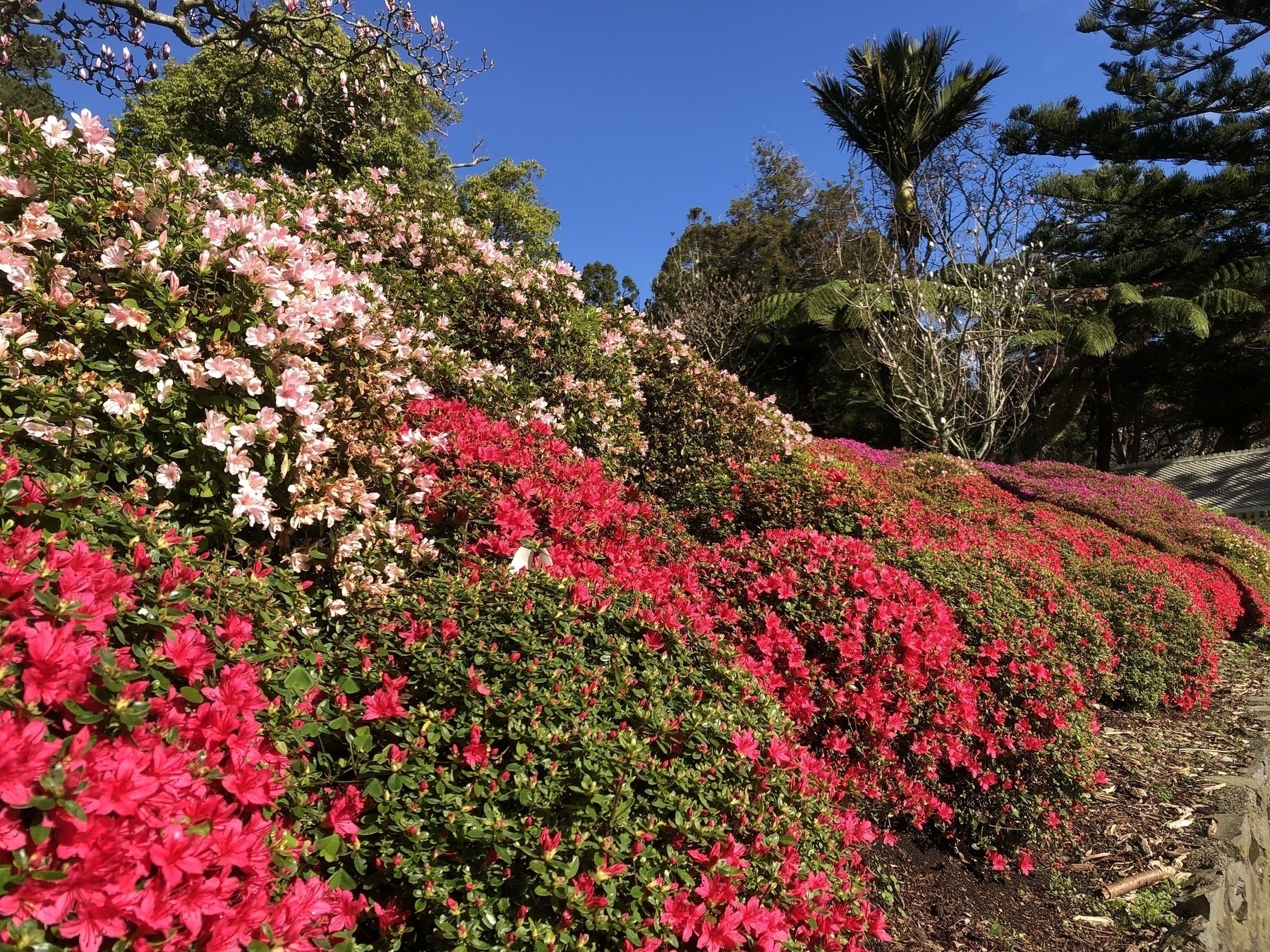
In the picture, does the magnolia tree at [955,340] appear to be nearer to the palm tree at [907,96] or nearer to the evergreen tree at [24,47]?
the palm tree at [907,96]

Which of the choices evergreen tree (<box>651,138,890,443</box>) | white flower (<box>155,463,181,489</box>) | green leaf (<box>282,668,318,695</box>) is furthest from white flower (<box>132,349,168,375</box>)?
evergreen tree (<box>651,138,890,443</box>)

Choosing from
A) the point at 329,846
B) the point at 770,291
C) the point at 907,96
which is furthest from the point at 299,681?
the point at 770,291

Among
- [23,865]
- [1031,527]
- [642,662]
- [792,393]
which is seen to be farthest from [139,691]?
[792,393]

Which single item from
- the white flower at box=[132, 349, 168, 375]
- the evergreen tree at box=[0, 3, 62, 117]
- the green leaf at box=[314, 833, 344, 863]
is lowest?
the green leaf at box=[314, 833, 344, 863]

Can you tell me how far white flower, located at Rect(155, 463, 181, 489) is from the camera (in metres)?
1.74

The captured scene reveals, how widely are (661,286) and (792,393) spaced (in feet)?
20.0

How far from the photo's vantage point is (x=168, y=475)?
5.73 feet

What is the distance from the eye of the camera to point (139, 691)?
45.6 inches

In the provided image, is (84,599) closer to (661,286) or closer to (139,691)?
(139,691)

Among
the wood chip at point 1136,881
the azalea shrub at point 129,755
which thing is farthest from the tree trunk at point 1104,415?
the azalea shrub at point 129,755

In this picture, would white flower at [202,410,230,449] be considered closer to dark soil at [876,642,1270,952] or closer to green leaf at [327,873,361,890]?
green leaf at [327,873,361,890]

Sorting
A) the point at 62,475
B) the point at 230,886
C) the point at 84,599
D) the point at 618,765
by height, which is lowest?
the point at 230,886

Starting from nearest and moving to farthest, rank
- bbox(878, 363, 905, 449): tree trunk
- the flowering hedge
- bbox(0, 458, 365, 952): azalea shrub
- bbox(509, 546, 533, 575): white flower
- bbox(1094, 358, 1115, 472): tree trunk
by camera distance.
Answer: bbox(0, 458, 365, 952): azalea shrub
the flowering hedge
bbox(509, 546, 533, 575): white flower
bbox(878, 363, 905, 449): tree trunk
bbox(1094, 358, 1115, 472): tree trunk

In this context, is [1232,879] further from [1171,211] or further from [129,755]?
[1171,211]
